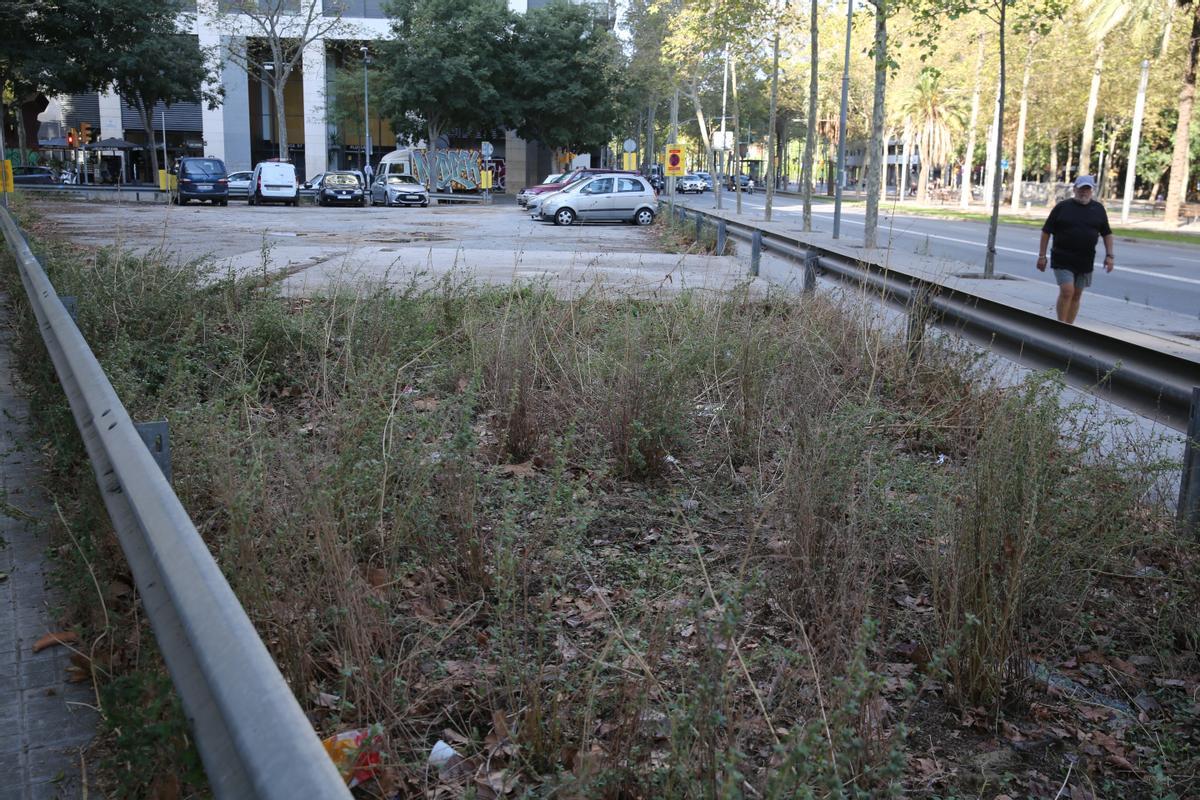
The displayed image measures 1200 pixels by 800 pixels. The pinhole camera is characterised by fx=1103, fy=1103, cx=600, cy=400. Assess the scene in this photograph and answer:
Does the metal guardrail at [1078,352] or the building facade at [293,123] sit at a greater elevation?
the building facade at [293,123]

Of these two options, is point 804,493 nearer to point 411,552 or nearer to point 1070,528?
point 1070,528

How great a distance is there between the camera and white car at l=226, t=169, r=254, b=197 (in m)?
54.4

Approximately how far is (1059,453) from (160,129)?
79841 mm

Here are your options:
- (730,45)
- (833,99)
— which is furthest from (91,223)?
(833,99)

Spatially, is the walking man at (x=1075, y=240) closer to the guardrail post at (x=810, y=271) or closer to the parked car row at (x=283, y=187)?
the guardrail post at (x=810, y=271)

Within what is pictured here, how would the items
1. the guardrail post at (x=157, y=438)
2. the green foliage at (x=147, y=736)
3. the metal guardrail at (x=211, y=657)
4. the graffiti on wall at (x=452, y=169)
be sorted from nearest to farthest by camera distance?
the metal guardrail at (x=211, y=657), the green foliage at (x=147, y=736), the guardrail post at (x=157, y=438), the graffiti on wall at (x=452, y=169)

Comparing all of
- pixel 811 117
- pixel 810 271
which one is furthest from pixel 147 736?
pixel 811 117

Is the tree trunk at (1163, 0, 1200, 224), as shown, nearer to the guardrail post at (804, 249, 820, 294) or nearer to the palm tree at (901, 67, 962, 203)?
the guardrail post at (804, 249, 820, 294)

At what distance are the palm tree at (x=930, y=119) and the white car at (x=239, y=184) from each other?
3851cm

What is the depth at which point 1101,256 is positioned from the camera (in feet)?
85.1

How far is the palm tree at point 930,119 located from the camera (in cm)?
7199

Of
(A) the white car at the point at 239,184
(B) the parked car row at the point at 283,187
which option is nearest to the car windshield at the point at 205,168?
(B) the parked car row at the point at 283,187

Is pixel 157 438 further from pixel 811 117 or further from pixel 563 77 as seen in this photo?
pixel 563 77

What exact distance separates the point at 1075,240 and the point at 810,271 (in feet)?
15.3
